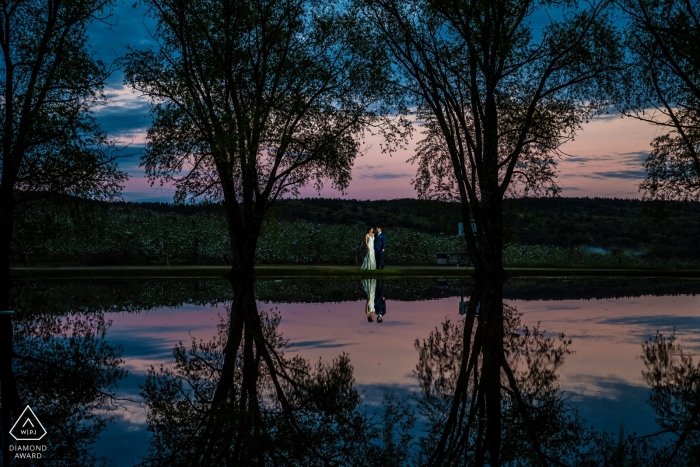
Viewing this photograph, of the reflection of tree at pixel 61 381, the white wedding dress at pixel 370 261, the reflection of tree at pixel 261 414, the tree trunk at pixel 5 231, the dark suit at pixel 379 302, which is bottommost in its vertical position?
the dark suit at pixel 379 302

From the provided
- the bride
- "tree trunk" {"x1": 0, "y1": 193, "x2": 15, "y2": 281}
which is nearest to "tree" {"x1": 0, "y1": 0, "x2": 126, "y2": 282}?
"tree trunk" {"x1": 0, "y1": 193, "x2": 15, "y2": 281}

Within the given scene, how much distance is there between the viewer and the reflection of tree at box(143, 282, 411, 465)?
Result: 645 centimetres

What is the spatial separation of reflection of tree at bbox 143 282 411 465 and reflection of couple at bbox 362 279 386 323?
661 cm

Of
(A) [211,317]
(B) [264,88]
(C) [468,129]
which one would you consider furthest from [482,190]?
(A) [211,317]

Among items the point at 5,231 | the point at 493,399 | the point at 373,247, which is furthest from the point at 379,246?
the point at 493,399

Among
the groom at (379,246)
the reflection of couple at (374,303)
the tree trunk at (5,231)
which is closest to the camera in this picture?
the reflection of couple at (374,303)

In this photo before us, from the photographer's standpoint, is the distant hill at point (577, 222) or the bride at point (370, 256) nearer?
the bride at point (370, 256)

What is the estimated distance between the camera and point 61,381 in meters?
9.80

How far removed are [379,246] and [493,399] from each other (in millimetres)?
31109

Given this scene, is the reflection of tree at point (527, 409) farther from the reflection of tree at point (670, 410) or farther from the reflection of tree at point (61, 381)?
the reflection of tree at point (61, 381)

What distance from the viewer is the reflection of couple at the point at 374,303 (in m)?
18.7

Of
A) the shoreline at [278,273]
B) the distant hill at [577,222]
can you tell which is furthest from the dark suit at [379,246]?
the distant hill at [577,222]

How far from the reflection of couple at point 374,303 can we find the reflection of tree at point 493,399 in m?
3.79

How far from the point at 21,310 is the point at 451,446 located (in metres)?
16.4
